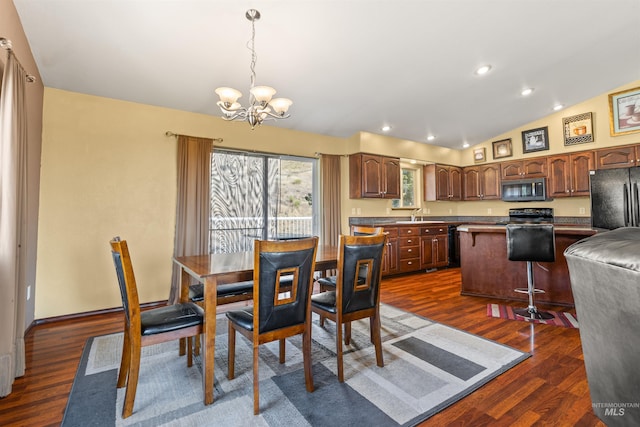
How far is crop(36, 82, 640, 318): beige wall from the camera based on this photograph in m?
3.21

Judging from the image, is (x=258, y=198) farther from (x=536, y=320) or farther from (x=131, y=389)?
(x=536, y=320)

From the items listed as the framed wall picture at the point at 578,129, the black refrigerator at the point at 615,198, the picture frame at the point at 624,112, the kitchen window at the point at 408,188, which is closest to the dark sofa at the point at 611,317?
the black refrigerator at the point at 615,198

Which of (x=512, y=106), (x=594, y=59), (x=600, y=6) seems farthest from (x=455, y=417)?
(x=512, y=106)

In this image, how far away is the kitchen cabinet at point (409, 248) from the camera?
5.28 metres

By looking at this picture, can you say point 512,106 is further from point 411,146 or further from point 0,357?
point 0,357

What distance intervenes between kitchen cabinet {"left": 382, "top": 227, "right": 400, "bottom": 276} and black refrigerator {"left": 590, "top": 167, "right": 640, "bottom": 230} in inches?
119

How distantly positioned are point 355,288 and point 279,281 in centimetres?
60

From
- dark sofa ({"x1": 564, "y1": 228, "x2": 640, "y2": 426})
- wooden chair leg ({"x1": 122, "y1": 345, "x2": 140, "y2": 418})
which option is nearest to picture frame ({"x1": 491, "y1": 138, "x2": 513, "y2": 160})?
dark sofa ({"x1": 564, "y1": 228, "x2": 640, "y2": 426})

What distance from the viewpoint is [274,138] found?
4.71m

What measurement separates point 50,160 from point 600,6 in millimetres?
5932

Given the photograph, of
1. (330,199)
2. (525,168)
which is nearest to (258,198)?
(330,199)

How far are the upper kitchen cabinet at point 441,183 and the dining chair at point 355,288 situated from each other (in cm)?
476

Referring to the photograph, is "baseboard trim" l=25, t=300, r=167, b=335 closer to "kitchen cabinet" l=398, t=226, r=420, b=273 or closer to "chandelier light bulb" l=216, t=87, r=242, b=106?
"chandelier light bulb" l=216, t=87, r=242, b=106

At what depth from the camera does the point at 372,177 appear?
5.33 meters
